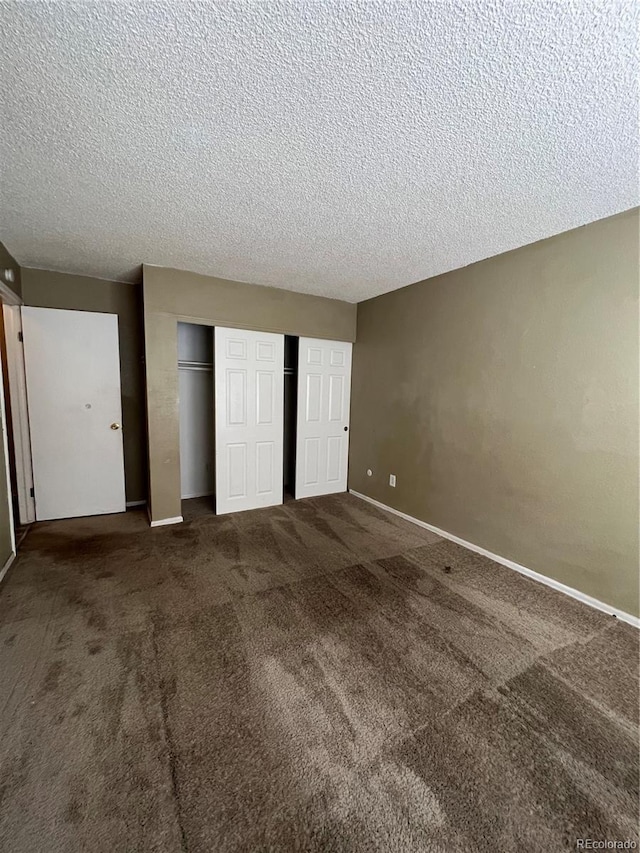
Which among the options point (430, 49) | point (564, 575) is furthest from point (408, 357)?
point (430, 49)

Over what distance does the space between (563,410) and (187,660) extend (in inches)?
110

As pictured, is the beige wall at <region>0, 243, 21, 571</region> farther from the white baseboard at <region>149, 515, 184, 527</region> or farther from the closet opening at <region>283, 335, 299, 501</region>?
the closet opening at <region>283, 335, 299, 501</region>

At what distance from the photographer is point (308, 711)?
142cm

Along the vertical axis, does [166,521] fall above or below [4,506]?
below

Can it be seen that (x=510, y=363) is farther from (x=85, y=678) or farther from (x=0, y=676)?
(x=0, y=676)

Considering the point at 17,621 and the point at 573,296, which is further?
the point at 573,296

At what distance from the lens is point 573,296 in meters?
2.26

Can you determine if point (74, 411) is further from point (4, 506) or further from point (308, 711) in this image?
point (308, 711)

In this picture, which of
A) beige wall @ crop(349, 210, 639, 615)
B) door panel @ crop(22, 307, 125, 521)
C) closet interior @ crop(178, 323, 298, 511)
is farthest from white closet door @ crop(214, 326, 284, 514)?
beige wall @ crop(349, 210, 639, 615)

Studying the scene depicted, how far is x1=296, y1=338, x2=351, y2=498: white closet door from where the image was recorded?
13.5ft

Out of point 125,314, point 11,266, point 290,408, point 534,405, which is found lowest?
point 290,408

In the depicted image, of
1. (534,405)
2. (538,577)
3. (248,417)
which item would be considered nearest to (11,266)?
(248,417)

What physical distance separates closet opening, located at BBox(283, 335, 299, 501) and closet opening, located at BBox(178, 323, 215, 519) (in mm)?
957

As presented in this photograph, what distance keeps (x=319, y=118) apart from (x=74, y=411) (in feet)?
11.4
